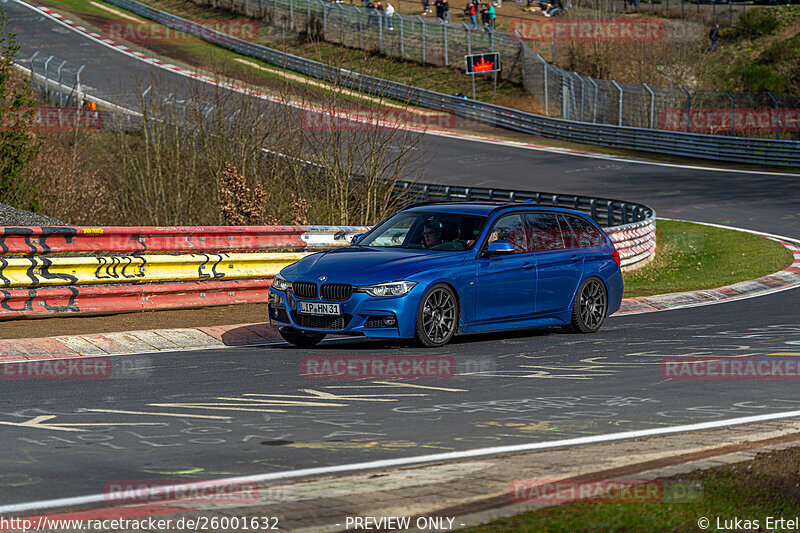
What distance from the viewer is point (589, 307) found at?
13477mm

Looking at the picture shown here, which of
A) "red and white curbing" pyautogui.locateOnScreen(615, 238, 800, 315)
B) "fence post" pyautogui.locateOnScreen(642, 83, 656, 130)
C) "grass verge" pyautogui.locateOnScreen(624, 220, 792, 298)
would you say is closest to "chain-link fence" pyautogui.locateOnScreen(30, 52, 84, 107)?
"fence post" pyautogui.locateOnScreen(642, 83, 656, 130)

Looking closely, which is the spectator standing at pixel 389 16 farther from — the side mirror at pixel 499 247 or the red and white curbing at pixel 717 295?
the side mirror at pixel 499 247

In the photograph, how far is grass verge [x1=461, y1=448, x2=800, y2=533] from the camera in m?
4.86

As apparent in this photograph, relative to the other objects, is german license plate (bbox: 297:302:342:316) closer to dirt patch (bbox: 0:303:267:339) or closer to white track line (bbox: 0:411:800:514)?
dirt patch (bbox: 0:303:267:339)

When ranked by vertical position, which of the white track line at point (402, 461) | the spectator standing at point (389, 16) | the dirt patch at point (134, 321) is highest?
the spectator standing at point (389, 16)

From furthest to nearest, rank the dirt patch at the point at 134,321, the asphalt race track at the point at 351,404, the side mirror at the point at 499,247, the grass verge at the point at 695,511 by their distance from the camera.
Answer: the dirt patch at the point at 134,321, the side mirror at the point at 499,247, the asphalt race track at the point at 351,404, the grass verge at the point at 695,511

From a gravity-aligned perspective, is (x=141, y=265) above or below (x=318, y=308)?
above

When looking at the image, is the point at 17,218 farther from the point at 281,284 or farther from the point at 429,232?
the point at 429,232

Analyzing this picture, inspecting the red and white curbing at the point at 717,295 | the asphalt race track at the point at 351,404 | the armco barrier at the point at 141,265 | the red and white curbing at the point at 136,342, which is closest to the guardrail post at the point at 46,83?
the armco barrier at the point at 141,265

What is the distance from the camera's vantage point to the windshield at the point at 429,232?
12.3m

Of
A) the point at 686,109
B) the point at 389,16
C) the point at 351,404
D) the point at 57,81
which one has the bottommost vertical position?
the point at 351,404

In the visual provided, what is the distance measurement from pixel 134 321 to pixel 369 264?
3540 millimetres

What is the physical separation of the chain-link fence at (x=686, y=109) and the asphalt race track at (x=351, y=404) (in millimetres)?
30512

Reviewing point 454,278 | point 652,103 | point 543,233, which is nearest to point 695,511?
point 454,278
